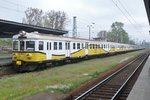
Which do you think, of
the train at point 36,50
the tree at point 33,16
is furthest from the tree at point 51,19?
the train at point 36,50

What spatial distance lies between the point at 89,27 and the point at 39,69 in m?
46.9

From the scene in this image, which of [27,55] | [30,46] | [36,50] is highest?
[30,46]

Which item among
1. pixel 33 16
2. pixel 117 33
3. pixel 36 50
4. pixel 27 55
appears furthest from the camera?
pixel 117 33

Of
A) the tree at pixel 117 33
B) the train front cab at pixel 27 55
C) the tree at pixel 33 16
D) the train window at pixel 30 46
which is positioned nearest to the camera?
the train front cab at pixel 27 55

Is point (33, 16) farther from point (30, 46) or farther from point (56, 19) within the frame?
point (30, 46)

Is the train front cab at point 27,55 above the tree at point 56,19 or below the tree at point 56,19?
below

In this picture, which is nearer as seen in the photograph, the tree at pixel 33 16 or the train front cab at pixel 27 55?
the train front cab at pixel 27 55

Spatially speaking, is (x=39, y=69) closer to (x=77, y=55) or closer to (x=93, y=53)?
(x=77, y=55)

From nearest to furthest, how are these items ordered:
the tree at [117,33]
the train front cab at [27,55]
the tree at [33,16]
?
the train front cab at [27,55] → the tree at [33,16] → the tree at [117,33]

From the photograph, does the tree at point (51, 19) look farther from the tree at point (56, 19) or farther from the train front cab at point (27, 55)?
the train front cab at point (27, 55)

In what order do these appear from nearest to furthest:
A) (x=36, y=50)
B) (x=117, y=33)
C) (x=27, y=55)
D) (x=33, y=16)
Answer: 1. (x=27, y=55)
2. (x=36, y=50)
3. (x=33, y=16)
4. (x=117, y=33)

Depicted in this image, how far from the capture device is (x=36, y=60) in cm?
2277

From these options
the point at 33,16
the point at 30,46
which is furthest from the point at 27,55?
the point at 33,16

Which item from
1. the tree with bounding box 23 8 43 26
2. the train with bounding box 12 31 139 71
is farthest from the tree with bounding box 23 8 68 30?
the train with bounding box 12 31 139 71
